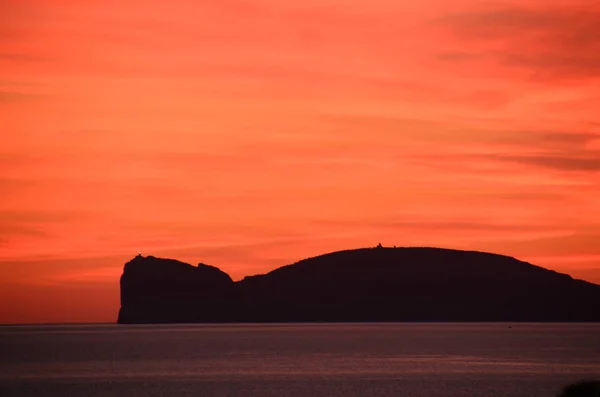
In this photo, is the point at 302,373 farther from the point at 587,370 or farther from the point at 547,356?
the point at 547,356

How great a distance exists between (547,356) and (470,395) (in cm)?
7970

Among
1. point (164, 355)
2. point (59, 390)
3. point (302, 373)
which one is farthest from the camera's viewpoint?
point (164, 355)

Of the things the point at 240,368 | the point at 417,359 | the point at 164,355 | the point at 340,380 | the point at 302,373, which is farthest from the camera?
the point at 164,355

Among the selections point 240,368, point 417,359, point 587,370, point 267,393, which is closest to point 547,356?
point 417,359

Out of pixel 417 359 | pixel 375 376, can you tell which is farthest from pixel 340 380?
pixel 417 359

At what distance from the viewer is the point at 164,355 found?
188 metres

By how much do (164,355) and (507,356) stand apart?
188ft

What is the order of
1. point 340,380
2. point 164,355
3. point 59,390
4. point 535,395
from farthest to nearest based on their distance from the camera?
point 164,355
point 340,380
point 59,390
point 535,395

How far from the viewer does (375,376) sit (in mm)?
128125

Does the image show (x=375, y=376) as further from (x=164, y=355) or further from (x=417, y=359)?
(x=164, y=355)

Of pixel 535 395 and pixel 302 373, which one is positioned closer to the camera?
pixel 535 395

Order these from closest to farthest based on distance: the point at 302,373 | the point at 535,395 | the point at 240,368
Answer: the point at 535,395, the point at 302,373, the point at 240,368

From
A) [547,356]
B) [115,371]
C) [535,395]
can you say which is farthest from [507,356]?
[535,395]

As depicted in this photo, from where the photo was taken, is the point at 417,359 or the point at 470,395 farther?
the point at 417,359
